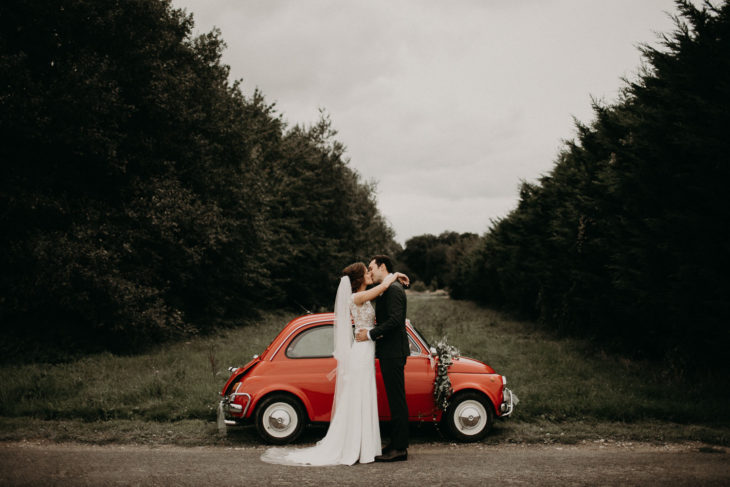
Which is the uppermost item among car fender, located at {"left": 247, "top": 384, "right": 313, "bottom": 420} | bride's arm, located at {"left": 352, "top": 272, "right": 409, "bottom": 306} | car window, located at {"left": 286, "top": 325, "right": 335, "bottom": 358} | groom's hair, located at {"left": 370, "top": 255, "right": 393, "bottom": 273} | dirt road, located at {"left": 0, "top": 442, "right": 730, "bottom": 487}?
groom's hair, located at {"left": 370, "top": 255, "right": 393, "bottom": 273}

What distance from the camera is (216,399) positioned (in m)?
8.53

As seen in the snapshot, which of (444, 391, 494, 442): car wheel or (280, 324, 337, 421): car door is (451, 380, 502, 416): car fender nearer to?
(444, 391, 494, 442): car wheel

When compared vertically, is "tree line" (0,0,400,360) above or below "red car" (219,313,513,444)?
above

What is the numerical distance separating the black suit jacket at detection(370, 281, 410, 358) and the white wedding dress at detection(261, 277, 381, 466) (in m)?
0.20

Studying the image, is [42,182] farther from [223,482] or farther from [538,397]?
[538,397]

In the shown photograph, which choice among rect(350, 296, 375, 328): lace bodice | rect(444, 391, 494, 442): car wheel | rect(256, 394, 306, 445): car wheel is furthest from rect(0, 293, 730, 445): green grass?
rect(350, 296, 375, 328): lace bodice

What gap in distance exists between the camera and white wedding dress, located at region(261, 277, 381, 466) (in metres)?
5.85

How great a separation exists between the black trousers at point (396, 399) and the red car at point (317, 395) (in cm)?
67

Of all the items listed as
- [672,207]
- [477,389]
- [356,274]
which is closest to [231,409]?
[356,274]

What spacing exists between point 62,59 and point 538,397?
14.2 meters

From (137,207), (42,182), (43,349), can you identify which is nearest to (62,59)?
(42,182)

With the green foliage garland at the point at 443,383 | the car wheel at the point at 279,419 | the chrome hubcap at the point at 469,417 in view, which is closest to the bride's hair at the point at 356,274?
the green foliage garland at the point at 443,383

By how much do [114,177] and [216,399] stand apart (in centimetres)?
932

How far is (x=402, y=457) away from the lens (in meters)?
5.86
